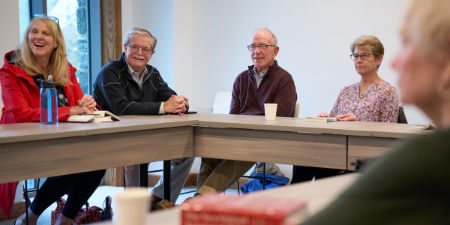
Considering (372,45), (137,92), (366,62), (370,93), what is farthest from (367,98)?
(137,92)

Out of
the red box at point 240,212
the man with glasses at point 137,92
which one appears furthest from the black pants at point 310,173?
the red box at point 240,212

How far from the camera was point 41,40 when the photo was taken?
117 inches

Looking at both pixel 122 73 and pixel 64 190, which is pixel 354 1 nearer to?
pixel 122 73

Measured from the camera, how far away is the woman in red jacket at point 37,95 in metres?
2.76

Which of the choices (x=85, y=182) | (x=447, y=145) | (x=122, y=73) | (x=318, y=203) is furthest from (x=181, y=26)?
(x=447, y=145)

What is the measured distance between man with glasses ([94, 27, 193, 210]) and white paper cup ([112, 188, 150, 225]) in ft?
8.16

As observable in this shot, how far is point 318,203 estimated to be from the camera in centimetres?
102

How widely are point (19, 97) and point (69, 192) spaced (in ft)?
2.01

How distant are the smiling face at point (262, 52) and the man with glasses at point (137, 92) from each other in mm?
685

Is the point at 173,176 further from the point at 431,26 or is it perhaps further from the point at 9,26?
the point at 431,26

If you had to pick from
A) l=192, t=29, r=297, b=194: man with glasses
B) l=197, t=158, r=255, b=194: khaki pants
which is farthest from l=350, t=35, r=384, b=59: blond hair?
l=197, t=158, r=255, b=194: khaki pants

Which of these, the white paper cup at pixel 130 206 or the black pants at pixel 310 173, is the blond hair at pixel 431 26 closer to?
the white paper cup at pixel 130 206

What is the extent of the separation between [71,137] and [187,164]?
56.8 inches

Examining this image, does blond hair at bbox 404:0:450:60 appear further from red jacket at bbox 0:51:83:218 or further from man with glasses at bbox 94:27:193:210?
man with glasses at bbox 94:27:193:210
